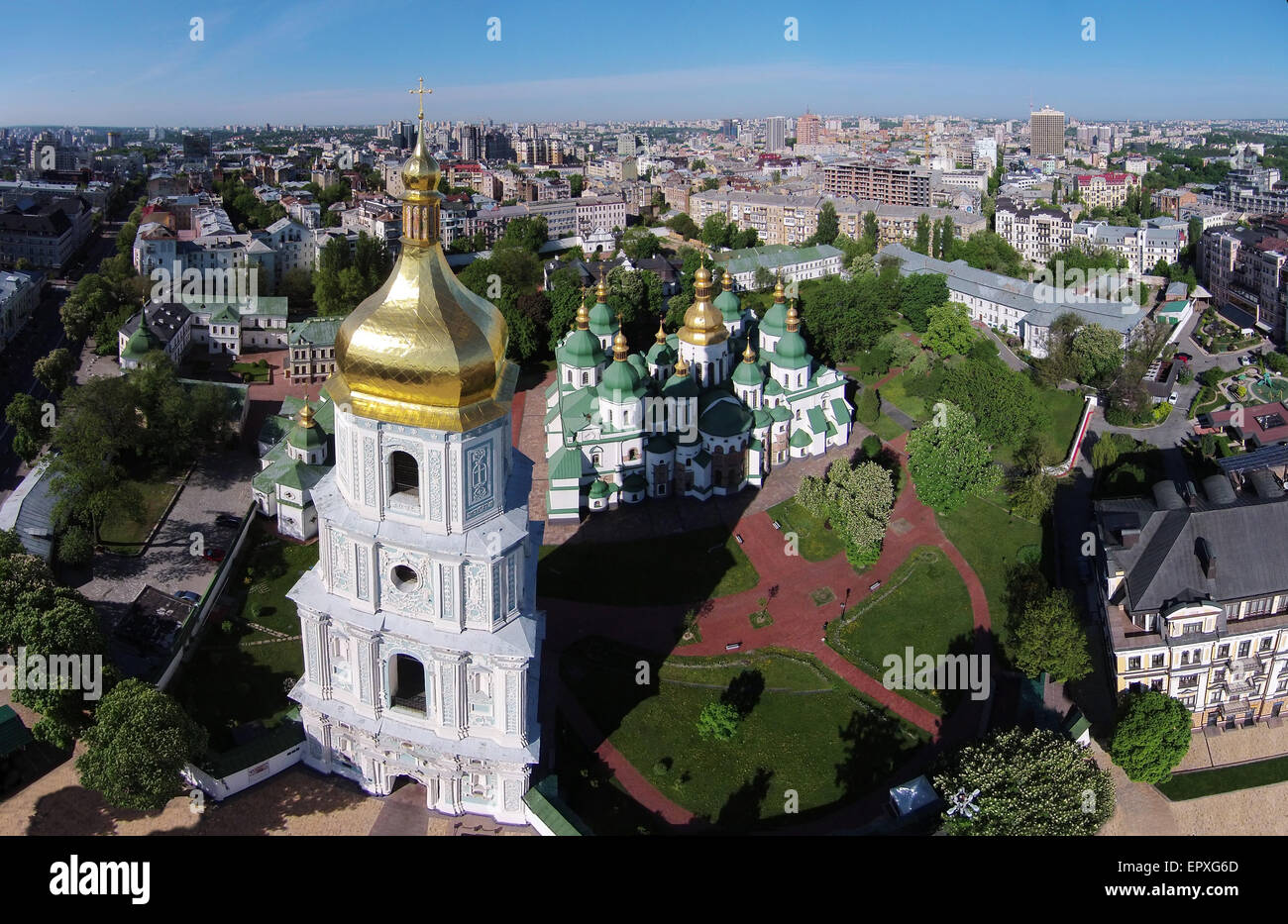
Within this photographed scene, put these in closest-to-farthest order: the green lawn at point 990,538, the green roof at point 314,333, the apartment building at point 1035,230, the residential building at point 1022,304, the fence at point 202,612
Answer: the fence at point 202,612 → the green lawn at point 990,538 → the green roof at point 314,333 → the residential building at point 1022,304 → the apartment building at point 1035,230

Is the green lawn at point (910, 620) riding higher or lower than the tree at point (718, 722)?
higher

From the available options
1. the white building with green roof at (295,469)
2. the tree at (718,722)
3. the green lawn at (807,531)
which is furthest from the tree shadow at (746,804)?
the white building with green roof at (295,469)

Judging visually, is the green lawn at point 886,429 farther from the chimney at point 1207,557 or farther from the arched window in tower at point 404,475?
the arched window in tower at point 404,475

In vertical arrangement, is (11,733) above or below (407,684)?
below

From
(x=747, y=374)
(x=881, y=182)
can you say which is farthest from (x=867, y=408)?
(x=881, y=182)

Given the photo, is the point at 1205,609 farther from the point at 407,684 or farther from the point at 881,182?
the point at 881,182

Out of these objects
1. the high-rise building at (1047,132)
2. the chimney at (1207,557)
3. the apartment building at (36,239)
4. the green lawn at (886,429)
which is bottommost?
the chimney at (1207,557)

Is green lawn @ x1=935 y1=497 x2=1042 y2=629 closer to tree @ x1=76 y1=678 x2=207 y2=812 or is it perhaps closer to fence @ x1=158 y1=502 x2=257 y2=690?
tree @ x1=76 y1=678 x2=207 y2=812
